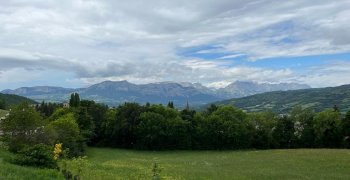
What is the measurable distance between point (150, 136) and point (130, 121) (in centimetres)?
821

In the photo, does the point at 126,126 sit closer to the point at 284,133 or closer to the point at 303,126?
the point at 284,133

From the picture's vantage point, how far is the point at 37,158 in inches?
1020

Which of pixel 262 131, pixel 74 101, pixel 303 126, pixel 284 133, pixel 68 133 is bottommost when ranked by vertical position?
pixel 284 133

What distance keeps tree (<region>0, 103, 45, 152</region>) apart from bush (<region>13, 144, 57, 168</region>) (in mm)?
22111

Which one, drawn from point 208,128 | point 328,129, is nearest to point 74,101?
point 208,128

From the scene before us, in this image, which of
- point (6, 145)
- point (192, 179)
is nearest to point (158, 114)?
point (6, 145)

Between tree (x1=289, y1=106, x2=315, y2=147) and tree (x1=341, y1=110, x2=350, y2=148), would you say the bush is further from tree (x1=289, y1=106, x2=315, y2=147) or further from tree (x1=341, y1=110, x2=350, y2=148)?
tree (x1=289, y1=106, x2=315, y2=147)

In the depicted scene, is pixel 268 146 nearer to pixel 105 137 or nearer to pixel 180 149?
pixel 180 149

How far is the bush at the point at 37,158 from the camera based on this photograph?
84.0 ft

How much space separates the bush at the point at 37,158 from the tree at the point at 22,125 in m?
22.1

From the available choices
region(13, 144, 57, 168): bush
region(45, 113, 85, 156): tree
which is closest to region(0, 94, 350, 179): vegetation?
region(45, 113, 85, 156): tree

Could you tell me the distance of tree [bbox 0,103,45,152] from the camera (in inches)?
1893

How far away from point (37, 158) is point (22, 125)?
2544 centimetres

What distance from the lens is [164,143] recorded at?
10000 cm
